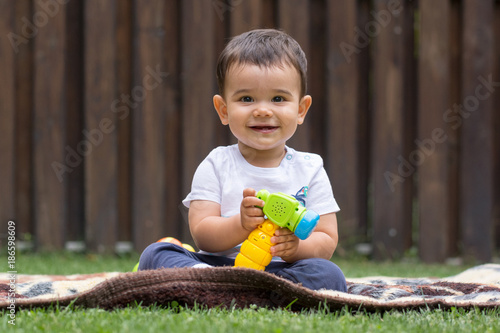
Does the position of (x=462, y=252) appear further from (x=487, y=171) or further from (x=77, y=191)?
(x=77, y=191)

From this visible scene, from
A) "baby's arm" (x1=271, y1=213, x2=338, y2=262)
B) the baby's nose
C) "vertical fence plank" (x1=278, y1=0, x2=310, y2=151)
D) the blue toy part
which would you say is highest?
"vertical fence plank" (x1=278, y1=0, x2=310, y2=151)

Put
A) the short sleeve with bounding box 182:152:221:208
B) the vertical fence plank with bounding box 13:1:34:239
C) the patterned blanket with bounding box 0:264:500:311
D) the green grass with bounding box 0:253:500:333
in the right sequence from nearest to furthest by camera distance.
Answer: the green grass with bounding box 0:253:500:333
the patterned blanket with bounding box 0:264:500:311
the short sleeve with bounding box 182:152:221:208
the vertical fence plank with bounding box 13:1:34:239

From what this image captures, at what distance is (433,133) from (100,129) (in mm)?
2106

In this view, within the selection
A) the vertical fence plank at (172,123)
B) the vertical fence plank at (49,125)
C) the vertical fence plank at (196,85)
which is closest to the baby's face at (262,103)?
the vertical fence plank at (196,85)

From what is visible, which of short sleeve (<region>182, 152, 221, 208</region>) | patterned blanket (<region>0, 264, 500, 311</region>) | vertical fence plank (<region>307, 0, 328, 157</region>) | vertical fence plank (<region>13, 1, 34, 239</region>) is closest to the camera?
patterned blanket (<region>0, 264, 500, 311</region>)

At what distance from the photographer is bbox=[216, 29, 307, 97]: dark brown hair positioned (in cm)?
224

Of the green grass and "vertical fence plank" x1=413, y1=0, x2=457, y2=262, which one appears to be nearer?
the green grass

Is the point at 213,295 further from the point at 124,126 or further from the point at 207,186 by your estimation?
the point at 124,126

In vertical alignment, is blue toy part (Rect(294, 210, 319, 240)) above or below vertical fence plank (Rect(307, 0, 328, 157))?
below

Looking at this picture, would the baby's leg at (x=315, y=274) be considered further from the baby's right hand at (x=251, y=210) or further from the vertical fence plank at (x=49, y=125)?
the vertical fence plank at (x=49, y=125)

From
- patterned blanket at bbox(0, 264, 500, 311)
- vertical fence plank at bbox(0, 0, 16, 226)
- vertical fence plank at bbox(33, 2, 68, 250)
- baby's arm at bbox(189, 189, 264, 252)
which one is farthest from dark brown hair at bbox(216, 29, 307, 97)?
vertical fence plank at bbox(0, 0, 16, 226)

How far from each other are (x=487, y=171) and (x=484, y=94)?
0.49 metres

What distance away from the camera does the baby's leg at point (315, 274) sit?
208cm

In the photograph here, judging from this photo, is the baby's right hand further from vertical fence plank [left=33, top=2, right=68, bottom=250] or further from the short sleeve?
vertical fence plank [left=33, top=2, right=68, bottom=250]
